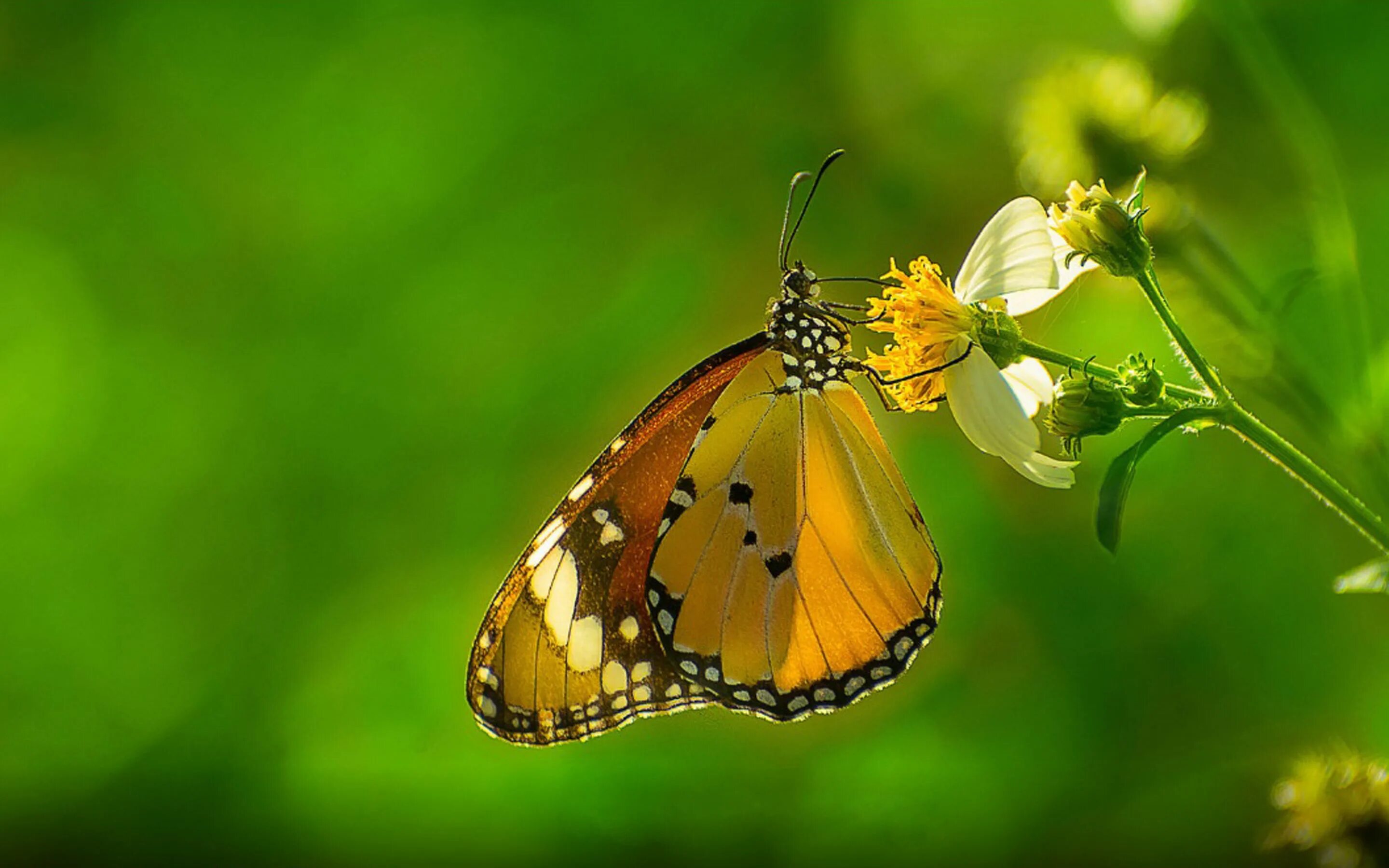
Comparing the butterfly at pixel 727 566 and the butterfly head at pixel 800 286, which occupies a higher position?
the butterfly head at pixel 800 286

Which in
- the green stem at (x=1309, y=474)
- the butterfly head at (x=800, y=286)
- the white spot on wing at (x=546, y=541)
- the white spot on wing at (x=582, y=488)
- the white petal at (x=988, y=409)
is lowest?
the green stem at (x=1309, y=474)

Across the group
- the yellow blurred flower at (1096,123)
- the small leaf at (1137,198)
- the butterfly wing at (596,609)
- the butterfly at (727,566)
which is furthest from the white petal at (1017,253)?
the yellow blurred flower at (1096,123)

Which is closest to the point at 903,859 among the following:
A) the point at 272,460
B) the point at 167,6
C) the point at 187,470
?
the point at 272,460

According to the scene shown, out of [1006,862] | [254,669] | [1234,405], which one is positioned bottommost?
[1006,862]

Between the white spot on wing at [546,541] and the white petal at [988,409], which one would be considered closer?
the white petal at [988,409]

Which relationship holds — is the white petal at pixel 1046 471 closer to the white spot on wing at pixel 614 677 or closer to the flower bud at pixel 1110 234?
the flower bud at pixel 1110 234

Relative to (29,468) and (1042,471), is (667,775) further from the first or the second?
(29,468)
